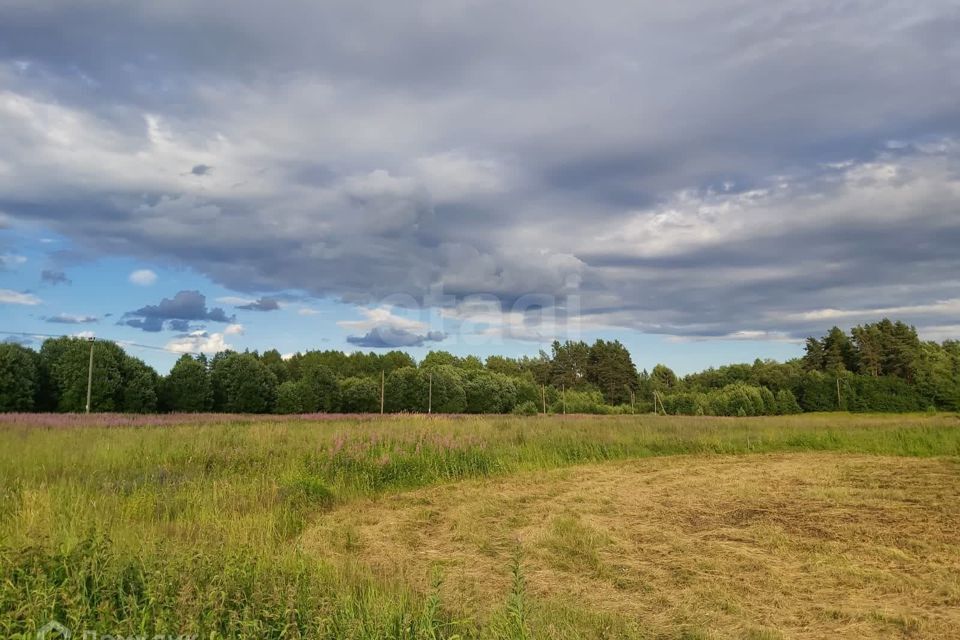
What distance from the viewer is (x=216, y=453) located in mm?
10930

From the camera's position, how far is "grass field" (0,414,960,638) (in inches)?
139

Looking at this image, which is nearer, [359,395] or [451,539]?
[451,539]

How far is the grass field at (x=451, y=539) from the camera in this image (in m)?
3.54

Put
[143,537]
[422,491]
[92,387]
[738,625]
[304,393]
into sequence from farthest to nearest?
[304,393], [92,387], [422,491], [143,537], [738,625]

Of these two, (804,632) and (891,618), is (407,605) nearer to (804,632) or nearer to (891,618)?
(804,632)

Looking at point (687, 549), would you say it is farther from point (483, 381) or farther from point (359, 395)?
point (483, 381)

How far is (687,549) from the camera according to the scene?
6414mm

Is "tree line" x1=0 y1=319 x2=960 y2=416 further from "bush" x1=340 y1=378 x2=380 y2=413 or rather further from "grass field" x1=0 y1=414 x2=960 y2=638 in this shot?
"grass field" x1=0 y1=414 x2=960 y2=638

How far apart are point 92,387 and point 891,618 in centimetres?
3477

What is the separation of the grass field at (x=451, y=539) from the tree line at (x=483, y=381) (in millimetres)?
20275

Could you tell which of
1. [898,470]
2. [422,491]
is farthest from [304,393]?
[898,470]

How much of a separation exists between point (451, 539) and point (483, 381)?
45684mm

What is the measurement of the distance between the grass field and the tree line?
66.5 feet

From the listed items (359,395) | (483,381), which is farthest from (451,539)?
(483,381)
